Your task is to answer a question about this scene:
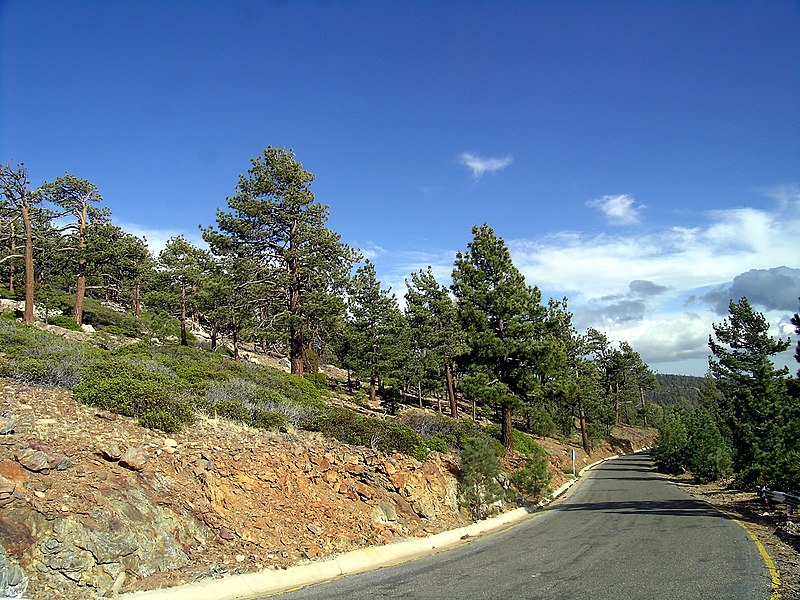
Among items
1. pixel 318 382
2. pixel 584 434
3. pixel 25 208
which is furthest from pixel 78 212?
pixel 584 434

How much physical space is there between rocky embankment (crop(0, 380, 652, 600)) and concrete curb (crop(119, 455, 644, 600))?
24 cm

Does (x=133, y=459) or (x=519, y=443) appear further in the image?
(x=519, y=443)

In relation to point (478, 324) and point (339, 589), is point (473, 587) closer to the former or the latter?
point (339, 589)

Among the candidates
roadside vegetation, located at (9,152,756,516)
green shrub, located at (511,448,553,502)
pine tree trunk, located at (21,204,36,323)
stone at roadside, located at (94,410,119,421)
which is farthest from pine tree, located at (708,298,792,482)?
A: pine tree trunk, located at (21,204,36,323)

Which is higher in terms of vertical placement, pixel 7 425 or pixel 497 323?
pixel 497 323

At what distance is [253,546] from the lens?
9.80 m

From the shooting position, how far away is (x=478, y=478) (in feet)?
56.6

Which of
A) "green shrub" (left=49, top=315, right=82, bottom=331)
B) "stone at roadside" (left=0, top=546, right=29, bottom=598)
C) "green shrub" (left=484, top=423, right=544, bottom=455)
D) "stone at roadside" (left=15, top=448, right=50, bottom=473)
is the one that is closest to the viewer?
"stone at roadside" (left=0, top=546, right=29, bottom=598)

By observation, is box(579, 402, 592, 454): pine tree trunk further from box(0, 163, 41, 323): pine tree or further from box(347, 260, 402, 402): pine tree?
box(0, 163, 41, 323): pine tree

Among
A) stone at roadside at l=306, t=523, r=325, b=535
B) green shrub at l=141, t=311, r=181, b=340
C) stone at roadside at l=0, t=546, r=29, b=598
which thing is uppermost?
green shrub at l=141, t=311, r=181, b=340

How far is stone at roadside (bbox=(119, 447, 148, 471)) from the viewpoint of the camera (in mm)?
9773

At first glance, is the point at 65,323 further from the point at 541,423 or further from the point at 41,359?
the point at 541,423

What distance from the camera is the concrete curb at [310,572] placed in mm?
7938

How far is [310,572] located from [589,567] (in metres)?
5.40
